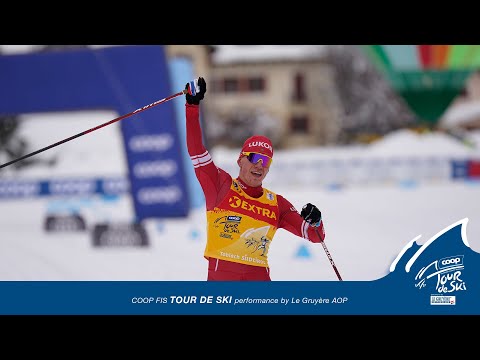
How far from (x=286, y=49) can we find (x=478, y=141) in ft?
6.36

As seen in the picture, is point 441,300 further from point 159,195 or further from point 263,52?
point 159,195

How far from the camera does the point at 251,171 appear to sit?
10.8 feet

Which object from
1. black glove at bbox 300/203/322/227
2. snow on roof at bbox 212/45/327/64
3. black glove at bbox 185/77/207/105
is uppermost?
snow on roof at bbox 212/45/327/64

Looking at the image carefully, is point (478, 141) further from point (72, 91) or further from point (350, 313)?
point (72, 91)

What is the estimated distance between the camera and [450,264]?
4090mm

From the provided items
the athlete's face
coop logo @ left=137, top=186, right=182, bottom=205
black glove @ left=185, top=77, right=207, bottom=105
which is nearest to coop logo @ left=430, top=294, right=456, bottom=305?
the athlete's face

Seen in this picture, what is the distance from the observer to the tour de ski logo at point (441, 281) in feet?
13.4

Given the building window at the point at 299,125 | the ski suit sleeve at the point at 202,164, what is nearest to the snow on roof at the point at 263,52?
the building window at the point at 299,125

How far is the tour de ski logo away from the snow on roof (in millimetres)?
1719

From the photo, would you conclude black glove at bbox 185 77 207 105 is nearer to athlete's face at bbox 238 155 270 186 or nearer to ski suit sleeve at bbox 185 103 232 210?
ski suit sleeve at bbox 185 103 232 210

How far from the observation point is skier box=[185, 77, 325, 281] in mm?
3271

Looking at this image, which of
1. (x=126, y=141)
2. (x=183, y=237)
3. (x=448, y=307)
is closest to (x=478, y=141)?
(x=448, y=307)

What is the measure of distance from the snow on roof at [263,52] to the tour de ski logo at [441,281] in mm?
1719

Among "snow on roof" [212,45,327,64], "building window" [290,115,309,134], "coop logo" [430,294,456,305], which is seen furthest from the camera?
"building window" [290,115,309,134]
